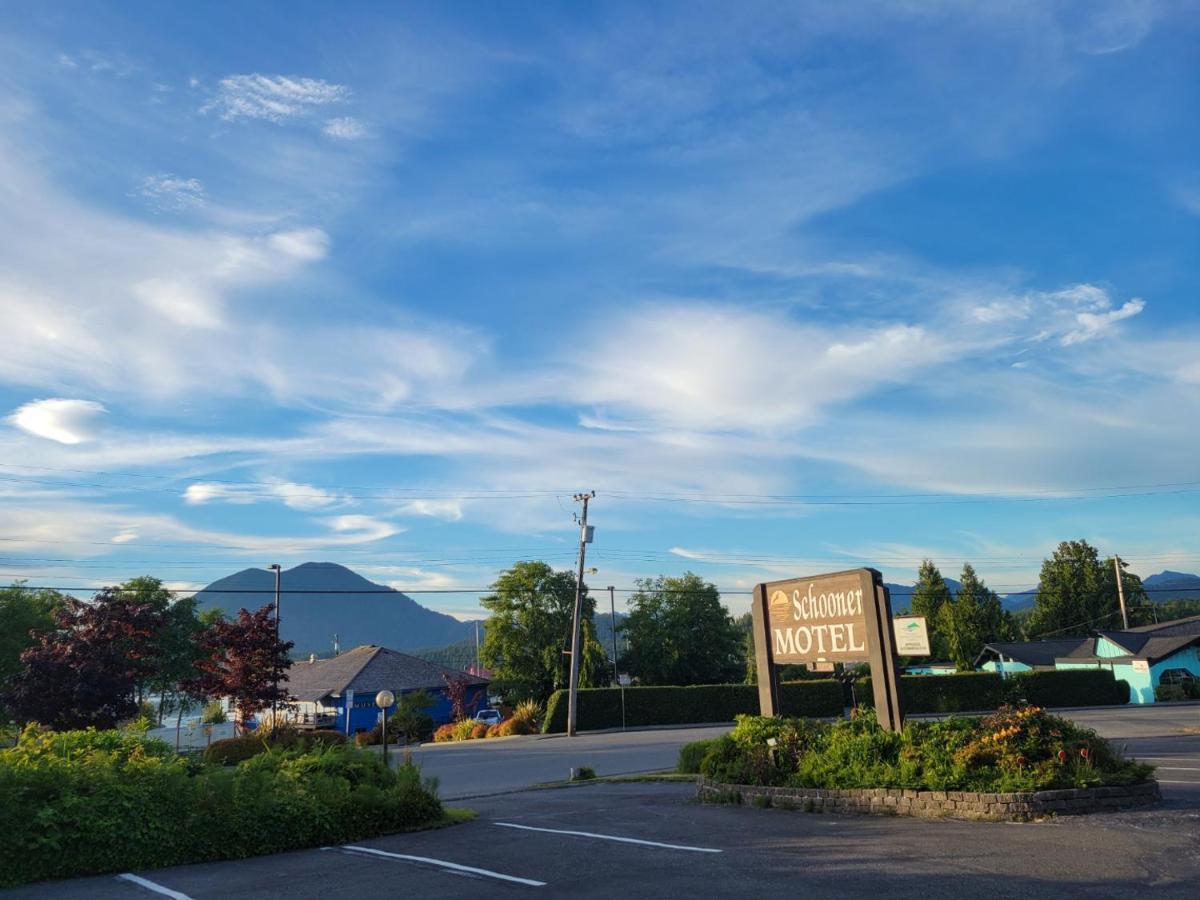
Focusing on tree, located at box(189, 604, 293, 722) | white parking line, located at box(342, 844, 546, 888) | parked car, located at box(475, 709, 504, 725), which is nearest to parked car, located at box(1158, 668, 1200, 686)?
parked car, located at box(475, 709, 504, 725)

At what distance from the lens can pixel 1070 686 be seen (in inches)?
1829

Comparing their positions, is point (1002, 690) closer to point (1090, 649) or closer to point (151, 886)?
point (1090, 649)

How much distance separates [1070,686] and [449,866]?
45838mm

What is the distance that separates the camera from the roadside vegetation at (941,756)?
11.3 metres

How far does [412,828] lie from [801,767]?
19.1 ft

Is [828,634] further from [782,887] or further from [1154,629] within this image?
[1154,629]

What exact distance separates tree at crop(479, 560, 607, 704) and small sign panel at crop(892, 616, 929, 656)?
2777cm

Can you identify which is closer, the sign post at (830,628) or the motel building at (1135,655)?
the sign post at (830,628)

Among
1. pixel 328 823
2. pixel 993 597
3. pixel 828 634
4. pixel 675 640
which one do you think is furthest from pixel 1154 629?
pixel 328 823

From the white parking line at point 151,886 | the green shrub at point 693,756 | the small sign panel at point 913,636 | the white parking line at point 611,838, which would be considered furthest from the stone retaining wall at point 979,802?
the small sign panel at point 913,636

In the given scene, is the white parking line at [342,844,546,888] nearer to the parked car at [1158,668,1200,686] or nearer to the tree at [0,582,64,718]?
the tree at [0,582,64,718]

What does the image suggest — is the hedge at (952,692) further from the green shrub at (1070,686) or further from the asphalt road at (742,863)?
the asphalt road at (742,863)

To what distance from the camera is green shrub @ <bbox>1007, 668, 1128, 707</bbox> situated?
151ft

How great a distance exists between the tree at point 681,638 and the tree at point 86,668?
111 feet
